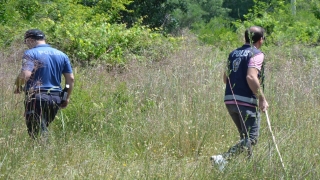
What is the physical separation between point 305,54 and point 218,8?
3197cm

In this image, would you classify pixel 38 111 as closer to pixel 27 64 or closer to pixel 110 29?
pixel 27 64

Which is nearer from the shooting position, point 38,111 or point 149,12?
point 38,111

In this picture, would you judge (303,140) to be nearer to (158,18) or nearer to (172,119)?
(172,119)

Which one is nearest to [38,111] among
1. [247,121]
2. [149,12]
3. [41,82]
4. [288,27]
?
[41,82]

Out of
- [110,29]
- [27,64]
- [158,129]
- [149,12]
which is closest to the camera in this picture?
[27,64]

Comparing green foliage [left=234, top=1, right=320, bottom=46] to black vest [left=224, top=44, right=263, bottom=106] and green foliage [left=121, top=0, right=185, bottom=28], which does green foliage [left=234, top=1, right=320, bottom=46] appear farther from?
black vest [left=224, top=44, right=263, bottom=106]

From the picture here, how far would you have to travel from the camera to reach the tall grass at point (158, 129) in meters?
5.48

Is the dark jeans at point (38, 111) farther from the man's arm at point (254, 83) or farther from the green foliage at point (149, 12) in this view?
the green foliage at point (149, 12)

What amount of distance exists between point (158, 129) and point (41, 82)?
163 centimetres

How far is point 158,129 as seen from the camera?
7.25 m

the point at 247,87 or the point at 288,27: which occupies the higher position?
the point at 247,87

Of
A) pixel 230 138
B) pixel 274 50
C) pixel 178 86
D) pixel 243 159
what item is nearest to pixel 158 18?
pixel 274 50

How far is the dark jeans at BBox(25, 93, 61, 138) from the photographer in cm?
648

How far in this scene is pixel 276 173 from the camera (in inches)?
209
